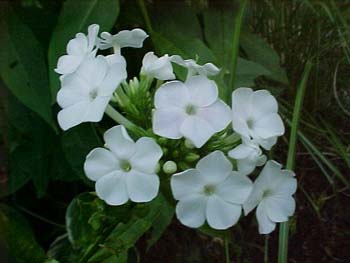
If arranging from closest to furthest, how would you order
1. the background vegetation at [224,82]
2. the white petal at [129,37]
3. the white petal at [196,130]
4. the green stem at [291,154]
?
1. the white petal at [196,130]
2. the white petal at [129,37]
3. the green stem at [291,154]
4. the background vegetation at [224,82]

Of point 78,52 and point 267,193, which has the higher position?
point 78,52

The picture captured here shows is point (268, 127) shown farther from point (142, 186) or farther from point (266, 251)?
point (266, 251)

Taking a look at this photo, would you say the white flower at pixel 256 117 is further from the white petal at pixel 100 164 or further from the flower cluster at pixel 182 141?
the white petal at pixel 100 164

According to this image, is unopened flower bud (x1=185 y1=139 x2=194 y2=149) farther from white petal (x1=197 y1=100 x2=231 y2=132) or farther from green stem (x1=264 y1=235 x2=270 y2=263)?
green stem (x1=264 y1=235 x2=270 y2=263)

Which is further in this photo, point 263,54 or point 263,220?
point 263,54

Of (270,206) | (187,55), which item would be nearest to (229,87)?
(187,55)

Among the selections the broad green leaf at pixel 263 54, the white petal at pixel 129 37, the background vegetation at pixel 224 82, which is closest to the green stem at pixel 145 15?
the background vegetation at pixel 224 82

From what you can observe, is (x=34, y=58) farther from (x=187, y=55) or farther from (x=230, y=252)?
(x=230, y=252)

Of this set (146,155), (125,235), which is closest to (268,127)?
(146,155)
